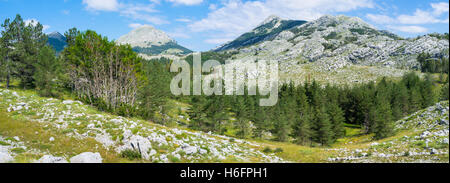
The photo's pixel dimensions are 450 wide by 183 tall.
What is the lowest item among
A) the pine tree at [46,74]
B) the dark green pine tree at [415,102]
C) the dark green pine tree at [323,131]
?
the dark green pine tree at [323,131]

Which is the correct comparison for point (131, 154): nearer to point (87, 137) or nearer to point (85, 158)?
point (85, 158)

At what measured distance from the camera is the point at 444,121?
29.4 meters

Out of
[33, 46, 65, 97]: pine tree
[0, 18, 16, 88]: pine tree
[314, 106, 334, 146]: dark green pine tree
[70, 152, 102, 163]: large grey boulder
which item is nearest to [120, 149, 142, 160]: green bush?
[70, 152, 102, 163]: large grey boulder

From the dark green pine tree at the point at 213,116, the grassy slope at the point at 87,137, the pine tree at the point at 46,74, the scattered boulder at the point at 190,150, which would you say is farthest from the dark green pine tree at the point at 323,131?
the pine tree at the point at 46,74

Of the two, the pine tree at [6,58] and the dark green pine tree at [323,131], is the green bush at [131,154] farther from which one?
the pine tree at [6,58]

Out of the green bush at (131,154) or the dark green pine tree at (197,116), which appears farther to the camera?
the dark green pine tree at (197,116)

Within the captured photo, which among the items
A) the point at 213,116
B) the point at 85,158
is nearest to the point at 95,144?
the point at 85,158

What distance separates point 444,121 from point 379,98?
50.2m

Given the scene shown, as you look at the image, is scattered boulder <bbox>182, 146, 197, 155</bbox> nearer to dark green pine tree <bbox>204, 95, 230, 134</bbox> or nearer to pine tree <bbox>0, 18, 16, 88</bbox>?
dark green pine tree <bbox>204, 95, 230, 134</bbox>

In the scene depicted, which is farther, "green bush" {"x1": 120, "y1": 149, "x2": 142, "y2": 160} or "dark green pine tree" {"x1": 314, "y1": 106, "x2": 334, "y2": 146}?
"dark green pine tree" {"x1": 314, "y1": 106, "x2": 334, "y2": 146}

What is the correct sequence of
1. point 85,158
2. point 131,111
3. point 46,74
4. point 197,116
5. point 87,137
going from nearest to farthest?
point 85,158 → point 87,137 → point 131,111 → point 46,74 → point 197,116
